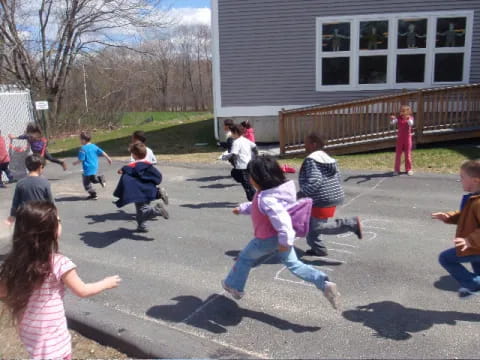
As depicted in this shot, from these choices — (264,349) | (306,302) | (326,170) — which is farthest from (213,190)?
(264,349)

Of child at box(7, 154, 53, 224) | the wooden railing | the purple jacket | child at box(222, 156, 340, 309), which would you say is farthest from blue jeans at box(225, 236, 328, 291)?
the wooden railing

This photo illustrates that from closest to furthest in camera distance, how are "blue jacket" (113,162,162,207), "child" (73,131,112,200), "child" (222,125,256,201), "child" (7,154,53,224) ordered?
"child" (7,154,53,224) < "blue jacket" (113,162,162,207) < "child" (222,125,256,201) < "child" (73,131,112,200)

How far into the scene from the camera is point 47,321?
8.66 ft

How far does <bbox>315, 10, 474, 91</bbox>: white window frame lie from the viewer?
13.3 metres

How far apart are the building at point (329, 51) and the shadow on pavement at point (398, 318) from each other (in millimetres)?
10717

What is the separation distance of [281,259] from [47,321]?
77.7 inches

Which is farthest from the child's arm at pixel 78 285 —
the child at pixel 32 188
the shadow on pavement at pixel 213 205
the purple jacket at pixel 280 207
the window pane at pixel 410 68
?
the window pane at pixel 410 68

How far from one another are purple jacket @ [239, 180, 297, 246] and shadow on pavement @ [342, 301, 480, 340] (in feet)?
3.04

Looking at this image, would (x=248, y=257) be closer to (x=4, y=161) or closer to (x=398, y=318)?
(x=398, y=318)

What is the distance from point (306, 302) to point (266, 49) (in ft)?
36.3

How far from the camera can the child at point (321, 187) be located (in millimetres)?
4910

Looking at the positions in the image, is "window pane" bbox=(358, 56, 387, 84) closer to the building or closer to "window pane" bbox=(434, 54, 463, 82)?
the building

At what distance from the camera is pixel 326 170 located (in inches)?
197

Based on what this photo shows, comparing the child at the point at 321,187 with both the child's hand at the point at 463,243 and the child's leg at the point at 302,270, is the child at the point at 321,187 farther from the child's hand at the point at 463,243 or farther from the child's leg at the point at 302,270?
the child's hand at the point at 463,243
